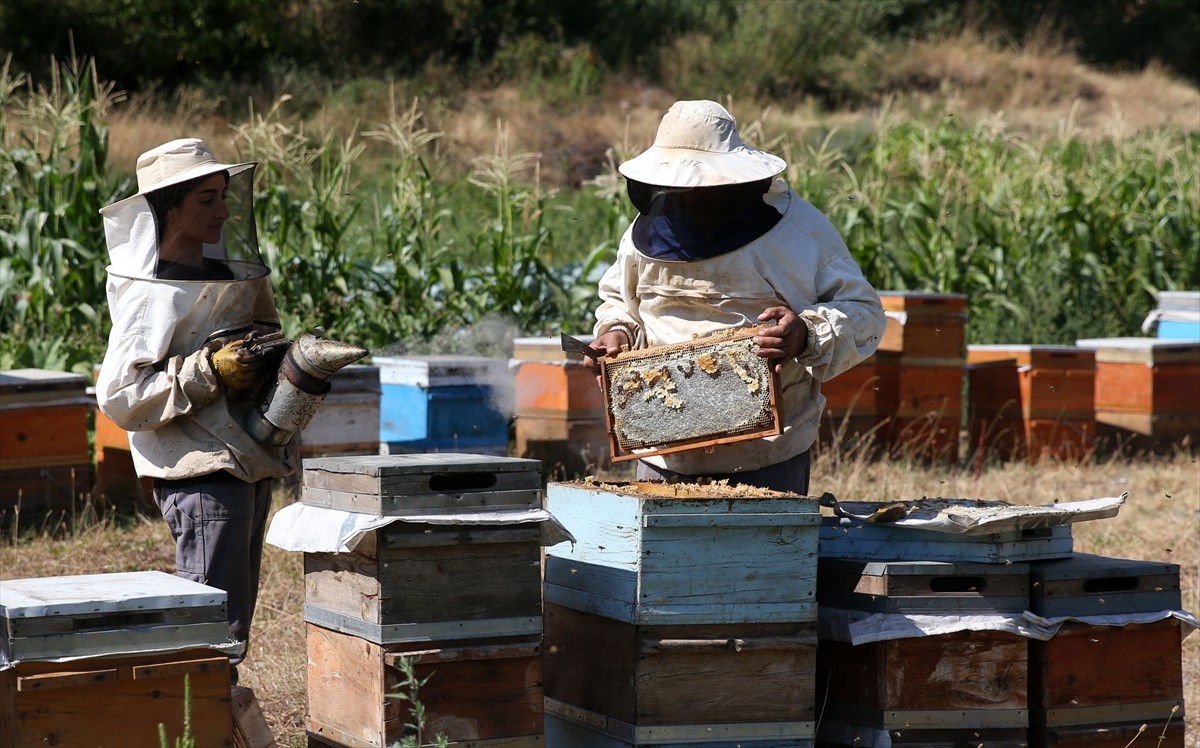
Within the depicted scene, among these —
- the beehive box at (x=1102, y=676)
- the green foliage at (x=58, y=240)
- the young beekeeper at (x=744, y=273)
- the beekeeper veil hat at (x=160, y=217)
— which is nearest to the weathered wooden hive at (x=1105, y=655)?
the beehive box at (x=1102, y=676)

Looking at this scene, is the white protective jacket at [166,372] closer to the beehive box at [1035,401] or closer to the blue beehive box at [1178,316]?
the beehive box at [1035,401]

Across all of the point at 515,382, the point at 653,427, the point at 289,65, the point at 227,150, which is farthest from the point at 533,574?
the point at 289,65

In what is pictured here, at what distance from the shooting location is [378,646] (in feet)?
9.71

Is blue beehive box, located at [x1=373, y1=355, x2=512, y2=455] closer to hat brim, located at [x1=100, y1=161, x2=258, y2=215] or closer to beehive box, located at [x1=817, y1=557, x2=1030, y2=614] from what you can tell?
hat brim, located at [x1=100, y1=161, x2=258, y2=215]

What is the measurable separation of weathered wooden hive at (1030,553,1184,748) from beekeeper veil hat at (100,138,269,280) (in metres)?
2.19

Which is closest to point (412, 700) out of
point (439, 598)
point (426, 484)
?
point (439, 598)

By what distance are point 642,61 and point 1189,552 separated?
17.3 m

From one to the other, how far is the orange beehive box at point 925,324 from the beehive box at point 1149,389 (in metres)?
1.07

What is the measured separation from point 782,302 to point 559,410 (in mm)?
3542

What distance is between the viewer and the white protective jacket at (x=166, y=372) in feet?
11.0

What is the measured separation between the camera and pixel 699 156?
3.51m

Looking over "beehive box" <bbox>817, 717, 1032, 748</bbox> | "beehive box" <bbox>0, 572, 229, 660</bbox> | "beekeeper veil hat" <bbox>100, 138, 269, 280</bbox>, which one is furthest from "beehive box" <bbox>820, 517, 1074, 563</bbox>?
"beekeeper veil hat" <bbox>100, 138, 269, 280</bbox>

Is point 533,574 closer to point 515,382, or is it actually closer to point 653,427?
point 653,427

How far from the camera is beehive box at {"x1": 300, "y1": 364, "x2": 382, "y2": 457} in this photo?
20.7ft
